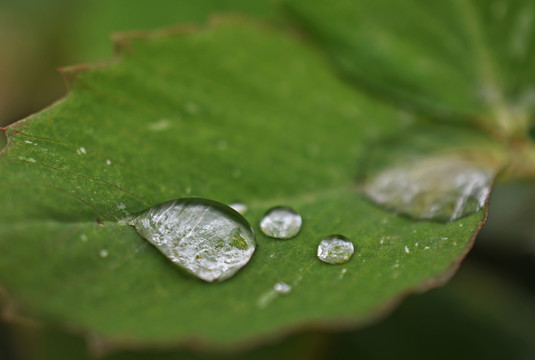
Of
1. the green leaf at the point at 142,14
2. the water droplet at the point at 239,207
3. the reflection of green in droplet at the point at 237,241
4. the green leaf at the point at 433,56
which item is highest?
the green leaf at the point at 142,14

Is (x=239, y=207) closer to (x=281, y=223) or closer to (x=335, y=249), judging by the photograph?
(x=281, y=223)

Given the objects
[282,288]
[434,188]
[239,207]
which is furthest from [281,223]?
[434,188]

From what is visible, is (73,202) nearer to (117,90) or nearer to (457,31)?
(117,90)

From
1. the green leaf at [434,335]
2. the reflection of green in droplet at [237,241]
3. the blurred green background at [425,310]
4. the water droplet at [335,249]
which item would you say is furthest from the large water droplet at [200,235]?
the green leaf at [434,335]

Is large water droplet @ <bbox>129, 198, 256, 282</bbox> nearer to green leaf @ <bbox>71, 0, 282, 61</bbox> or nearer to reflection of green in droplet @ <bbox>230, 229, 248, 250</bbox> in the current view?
reflection of green in droplet @ <bbox>230, 229, 248, 250</bbox>

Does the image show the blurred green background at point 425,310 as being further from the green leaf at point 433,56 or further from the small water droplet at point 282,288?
the small water droplet at point 282,288

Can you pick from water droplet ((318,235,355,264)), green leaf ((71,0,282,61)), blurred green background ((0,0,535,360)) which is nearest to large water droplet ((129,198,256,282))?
water droplet ((318,235,355,264))

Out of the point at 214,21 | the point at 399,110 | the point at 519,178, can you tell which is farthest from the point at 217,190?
the point at 519,178
